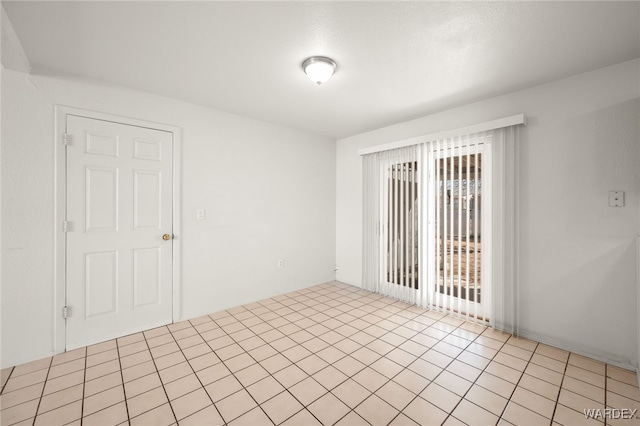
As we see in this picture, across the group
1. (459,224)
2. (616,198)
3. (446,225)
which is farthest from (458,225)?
(616,198)

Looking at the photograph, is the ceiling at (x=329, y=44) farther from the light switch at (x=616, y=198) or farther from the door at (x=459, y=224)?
the light switch at (x=616, y=198)

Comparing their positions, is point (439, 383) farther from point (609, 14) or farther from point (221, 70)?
point (221, 70)

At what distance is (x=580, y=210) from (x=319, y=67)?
106 inches

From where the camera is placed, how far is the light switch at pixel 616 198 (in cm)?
226

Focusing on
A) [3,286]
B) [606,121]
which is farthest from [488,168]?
[3,286]

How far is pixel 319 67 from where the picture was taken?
7.32ft

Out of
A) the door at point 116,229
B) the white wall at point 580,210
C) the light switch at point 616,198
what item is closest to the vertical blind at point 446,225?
the white wall at point 580,210

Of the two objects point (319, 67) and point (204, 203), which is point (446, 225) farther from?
point (204, 203)

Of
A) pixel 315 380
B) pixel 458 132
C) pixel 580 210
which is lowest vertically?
pixel 315 380

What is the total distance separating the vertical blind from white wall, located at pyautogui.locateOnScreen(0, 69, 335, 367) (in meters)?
1.01

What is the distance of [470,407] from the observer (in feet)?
5.89

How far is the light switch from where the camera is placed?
2.26 metres

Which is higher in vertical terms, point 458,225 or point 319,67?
point 319,67

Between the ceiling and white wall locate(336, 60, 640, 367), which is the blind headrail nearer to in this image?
white wall locate(336, 60, 640, 367)
